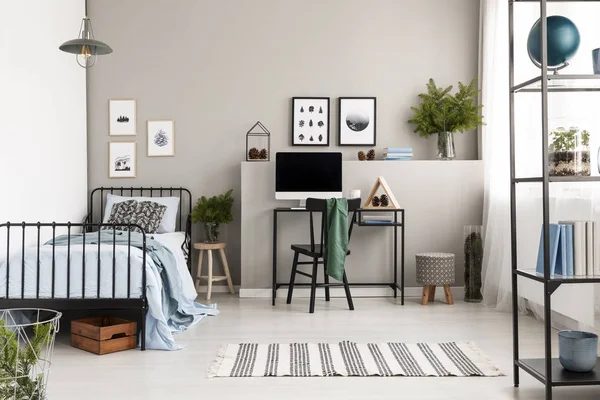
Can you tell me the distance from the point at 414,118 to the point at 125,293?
3.25 metres

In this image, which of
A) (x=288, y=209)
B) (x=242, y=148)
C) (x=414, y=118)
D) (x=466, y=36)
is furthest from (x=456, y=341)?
(x=466, y=36)

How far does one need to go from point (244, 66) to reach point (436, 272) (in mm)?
2637

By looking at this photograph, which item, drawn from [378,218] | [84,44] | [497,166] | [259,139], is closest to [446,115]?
[497,166]

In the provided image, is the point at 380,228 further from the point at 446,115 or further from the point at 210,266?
the point at 210,266

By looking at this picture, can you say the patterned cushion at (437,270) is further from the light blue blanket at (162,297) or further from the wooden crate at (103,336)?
the wooden crate at (103,336)

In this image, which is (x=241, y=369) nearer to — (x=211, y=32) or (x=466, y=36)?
(x=211, y=32)

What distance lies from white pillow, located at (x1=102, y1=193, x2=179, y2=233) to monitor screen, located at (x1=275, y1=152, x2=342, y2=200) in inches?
39.7

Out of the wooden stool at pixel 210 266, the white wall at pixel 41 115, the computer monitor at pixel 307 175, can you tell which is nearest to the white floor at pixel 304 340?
the wooden stool at pixel 210 266

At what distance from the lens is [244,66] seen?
5.93 m

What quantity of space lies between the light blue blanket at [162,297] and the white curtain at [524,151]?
96.1 inches

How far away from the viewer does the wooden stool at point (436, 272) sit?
17.1 ft

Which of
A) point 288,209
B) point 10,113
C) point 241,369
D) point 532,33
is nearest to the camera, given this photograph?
point 532,33

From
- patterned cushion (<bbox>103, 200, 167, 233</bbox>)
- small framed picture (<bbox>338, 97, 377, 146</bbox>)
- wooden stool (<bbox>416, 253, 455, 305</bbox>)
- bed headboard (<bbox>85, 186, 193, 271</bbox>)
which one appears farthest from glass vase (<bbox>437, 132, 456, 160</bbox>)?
patterned cushion (<bbox>103, 200, 167, 233</bbox>)

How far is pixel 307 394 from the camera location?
117 inches
